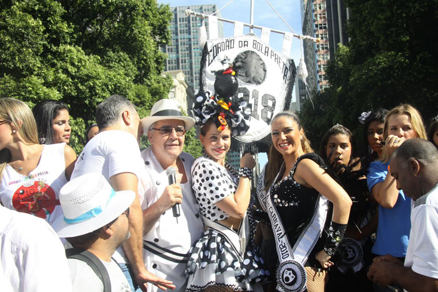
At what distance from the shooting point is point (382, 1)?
13.3 metres

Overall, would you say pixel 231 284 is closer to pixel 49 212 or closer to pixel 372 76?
pixel 49 212

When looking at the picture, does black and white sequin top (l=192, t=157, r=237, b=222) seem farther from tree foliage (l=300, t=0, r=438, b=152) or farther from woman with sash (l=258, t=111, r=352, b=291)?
tree foliage (l=300, t=0, r=438, b=152)

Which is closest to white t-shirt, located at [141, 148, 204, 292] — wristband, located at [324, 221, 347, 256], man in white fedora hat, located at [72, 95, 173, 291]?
man in white fedora hat, located at [72, 95, 173, 291]

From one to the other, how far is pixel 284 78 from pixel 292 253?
10.7 feet

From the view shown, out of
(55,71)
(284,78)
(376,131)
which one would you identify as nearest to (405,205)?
(376,131)

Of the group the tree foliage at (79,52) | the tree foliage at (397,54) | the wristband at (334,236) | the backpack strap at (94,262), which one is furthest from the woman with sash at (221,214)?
the tree foliage at (397,54)

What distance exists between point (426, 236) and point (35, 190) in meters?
2.53

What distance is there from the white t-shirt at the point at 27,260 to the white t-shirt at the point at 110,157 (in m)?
1.24

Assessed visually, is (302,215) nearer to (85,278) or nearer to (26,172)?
(85,278)

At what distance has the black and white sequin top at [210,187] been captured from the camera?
3.08 meters

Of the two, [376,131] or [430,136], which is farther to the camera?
[376,131]

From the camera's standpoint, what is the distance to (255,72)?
18.0 feet

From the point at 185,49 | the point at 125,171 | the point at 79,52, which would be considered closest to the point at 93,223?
the point at 125,171

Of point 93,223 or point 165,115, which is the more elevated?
point 165,115
